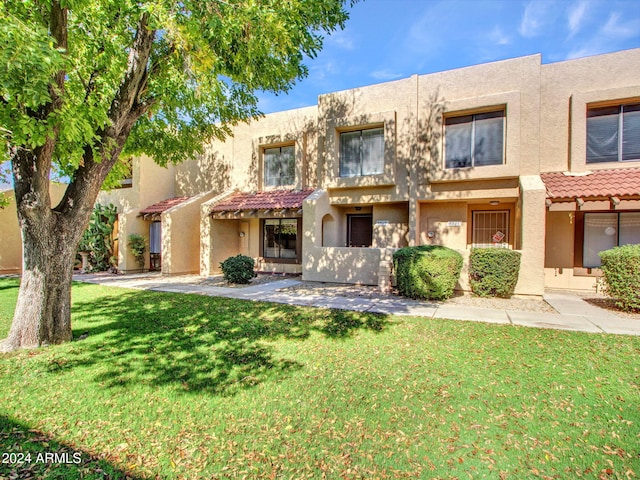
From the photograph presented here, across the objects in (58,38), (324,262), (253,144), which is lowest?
(324,262)

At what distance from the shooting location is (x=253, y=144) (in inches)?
693

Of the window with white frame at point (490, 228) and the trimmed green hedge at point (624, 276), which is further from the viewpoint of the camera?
the window with white frame at point (490, 228)

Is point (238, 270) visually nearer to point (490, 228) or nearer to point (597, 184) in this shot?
point (490, 228)

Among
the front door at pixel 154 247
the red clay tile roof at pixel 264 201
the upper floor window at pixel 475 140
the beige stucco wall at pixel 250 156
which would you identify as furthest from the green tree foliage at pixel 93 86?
the front door at pixel 154 247

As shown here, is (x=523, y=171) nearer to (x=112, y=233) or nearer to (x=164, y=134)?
(x=164, y=134)

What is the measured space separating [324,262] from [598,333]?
9.25 m

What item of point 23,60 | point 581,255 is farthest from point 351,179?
point 23,60

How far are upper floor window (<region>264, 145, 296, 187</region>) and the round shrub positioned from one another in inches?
217

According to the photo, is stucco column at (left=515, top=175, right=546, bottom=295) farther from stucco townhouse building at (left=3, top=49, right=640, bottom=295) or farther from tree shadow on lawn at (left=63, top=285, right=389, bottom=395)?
tree shadow on lawn at (left=63, top=285, right=389, bottom=395)

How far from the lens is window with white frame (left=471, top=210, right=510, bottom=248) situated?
1341cm

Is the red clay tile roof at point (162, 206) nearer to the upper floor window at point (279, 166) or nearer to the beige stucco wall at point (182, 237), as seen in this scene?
the beige stucco wall at point (182, 237)

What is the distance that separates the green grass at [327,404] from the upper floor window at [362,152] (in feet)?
29.4

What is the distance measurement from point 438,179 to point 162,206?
14.8 m

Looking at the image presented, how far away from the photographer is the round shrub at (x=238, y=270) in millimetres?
13344
